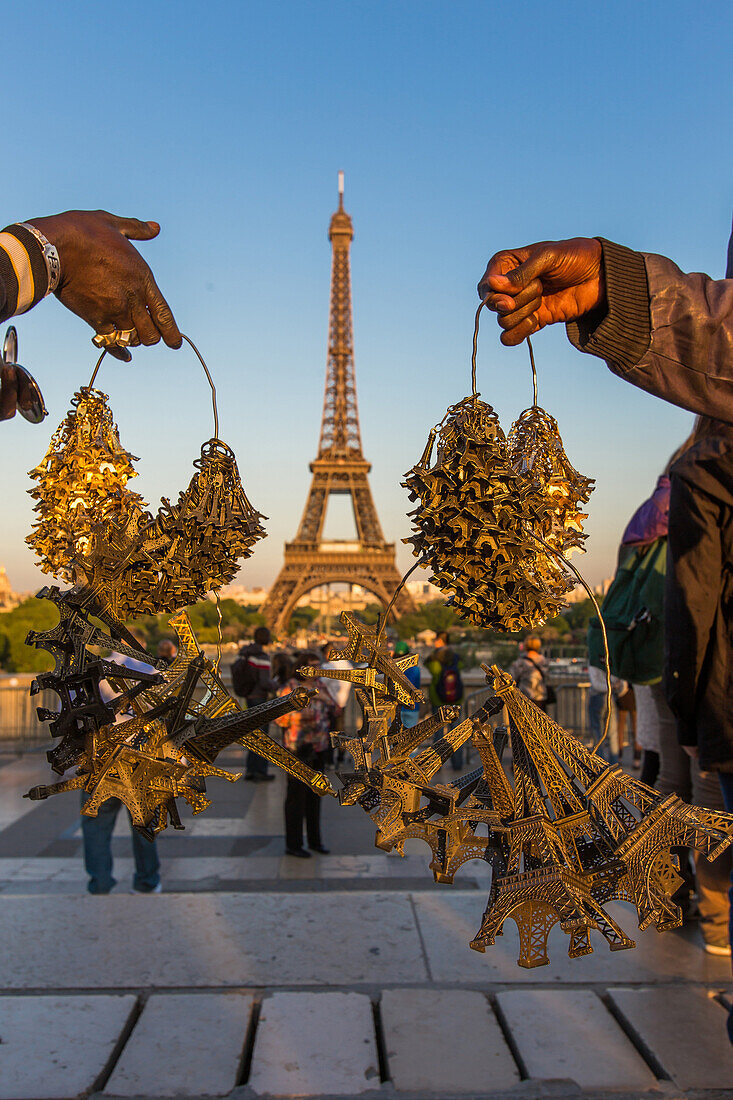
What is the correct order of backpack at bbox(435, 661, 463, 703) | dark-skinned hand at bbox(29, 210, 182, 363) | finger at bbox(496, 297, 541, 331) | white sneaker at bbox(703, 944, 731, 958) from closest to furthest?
finger at bbox(496, 297, 541, 331)
dark-skinned hand at bbox(29, 210, 182, 363)
white sneaker at bbox(703, 944, 731, 958)
backpack at bbox(435, 661, 463, 703)

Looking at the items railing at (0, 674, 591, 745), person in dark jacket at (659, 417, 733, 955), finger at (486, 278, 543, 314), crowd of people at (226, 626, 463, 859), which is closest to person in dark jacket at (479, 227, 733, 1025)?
finger at (486, 278, 543, 314)

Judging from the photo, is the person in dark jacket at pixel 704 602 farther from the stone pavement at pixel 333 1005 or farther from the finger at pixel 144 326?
the finger at pixel 144 326

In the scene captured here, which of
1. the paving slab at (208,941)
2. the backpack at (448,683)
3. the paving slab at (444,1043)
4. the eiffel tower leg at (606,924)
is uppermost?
the backpack at (448,683)

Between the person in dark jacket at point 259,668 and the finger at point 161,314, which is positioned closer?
the finger at point 161,314

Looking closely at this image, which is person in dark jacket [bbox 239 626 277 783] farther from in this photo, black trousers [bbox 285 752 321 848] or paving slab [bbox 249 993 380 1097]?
paving slab [bbox 249 993 380 1097]

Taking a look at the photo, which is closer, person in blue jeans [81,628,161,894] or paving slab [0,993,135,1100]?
paving slab [0,993,135,1100]

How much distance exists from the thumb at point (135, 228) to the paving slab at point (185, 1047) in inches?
104

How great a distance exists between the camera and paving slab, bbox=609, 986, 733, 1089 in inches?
106

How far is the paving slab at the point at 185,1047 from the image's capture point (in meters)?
2.66

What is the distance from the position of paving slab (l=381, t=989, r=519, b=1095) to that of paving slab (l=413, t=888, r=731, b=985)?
0.22 meters

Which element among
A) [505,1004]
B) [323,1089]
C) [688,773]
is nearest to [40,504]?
[323,1089]

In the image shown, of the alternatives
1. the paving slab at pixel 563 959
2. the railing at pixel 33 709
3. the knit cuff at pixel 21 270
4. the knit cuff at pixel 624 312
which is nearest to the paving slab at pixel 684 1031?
the paving slab at pixel 563 959

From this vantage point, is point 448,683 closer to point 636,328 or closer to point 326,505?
point 636,328

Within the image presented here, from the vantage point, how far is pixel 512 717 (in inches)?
76.9
